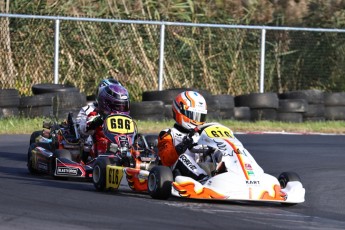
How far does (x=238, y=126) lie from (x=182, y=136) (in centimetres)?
757

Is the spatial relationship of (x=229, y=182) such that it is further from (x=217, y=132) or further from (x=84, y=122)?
(x=84, y=122)

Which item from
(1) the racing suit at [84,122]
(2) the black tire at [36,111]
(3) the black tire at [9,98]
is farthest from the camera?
(2) the black tire at [36,111]

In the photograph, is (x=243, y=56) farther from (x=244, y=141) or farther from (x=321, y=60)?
(x=244, y=141)

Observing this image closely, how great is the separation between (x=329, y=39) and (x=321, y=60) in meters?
0.43

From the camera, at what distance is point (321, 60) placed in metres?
20.4

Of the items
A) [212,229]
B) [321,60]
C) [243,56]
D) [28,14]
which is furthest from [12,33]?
[212,229]

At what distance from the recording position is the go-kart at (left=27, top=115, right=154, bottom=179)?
1012 cm

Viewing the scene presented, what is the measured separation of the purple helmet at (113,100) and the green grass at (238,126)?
15.0ft

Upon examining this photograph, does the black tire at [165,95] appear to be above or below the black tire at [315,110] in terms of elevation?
above

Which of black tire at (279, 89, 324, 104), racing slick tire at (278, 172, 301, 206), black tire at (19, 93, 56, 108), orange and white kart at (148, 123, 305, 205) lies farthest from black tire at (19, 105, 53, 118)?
racing slick tire at (278, 172, 301, 206)

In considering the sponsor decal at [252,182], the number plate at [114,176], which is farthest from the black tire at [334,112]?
the sponsor decal at [252,182]

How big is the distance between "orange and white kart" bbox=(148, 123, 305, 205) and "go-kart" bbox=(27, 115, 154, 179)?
1.12 meters

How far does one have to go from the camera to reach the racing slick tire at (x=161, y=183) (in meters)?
8.51

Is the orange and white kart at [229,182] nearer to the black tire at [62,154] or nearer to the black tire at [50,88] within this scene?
the black tire at [62,154]
